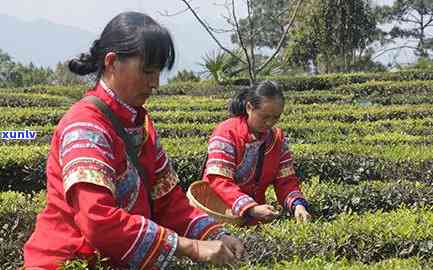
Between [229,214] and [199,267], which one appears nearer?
[199,267]

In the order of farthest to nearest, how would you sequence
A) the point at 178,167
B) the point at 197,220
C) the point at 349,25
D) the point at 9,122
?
the point at 349,25
the point at 9,122
the point at 178,167
the point at 197,220

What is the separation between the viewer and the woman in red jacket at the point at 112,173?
6.88 feet

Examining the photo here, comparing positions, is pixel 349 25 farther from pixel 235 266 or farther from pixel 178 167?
pixel 235 266

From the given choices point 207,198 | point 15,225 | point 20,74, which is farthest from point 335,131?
point 20,74

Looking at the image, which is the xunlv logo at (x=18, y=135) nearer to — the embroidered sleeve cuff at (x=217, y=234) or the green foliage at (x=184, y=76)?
the embroidered sleeve cuff at (x=217, y=234)

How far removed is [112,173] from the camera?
2166 mm

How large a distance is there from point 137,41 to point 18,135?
283 inches

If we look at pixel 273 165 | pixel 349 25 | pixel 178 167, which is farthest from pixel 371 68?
pixel 273 165

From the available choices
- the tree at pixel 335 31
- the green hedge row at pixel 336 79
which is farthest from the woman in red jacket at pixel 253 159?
the tree at pixel 335 31

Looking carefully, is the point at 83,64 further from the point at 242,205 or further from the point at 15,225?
the point at 15,225

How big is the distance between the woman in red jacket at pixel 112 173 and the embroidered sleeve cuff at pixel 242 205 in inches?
61.4

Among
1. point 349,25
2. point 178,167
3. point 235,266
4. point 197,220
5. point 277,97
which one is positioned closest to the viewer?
point 235,266

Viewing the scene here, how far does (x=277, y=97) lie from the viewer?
4.23 metres

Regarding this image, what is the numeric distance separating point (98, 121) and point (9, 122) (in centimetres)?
932
